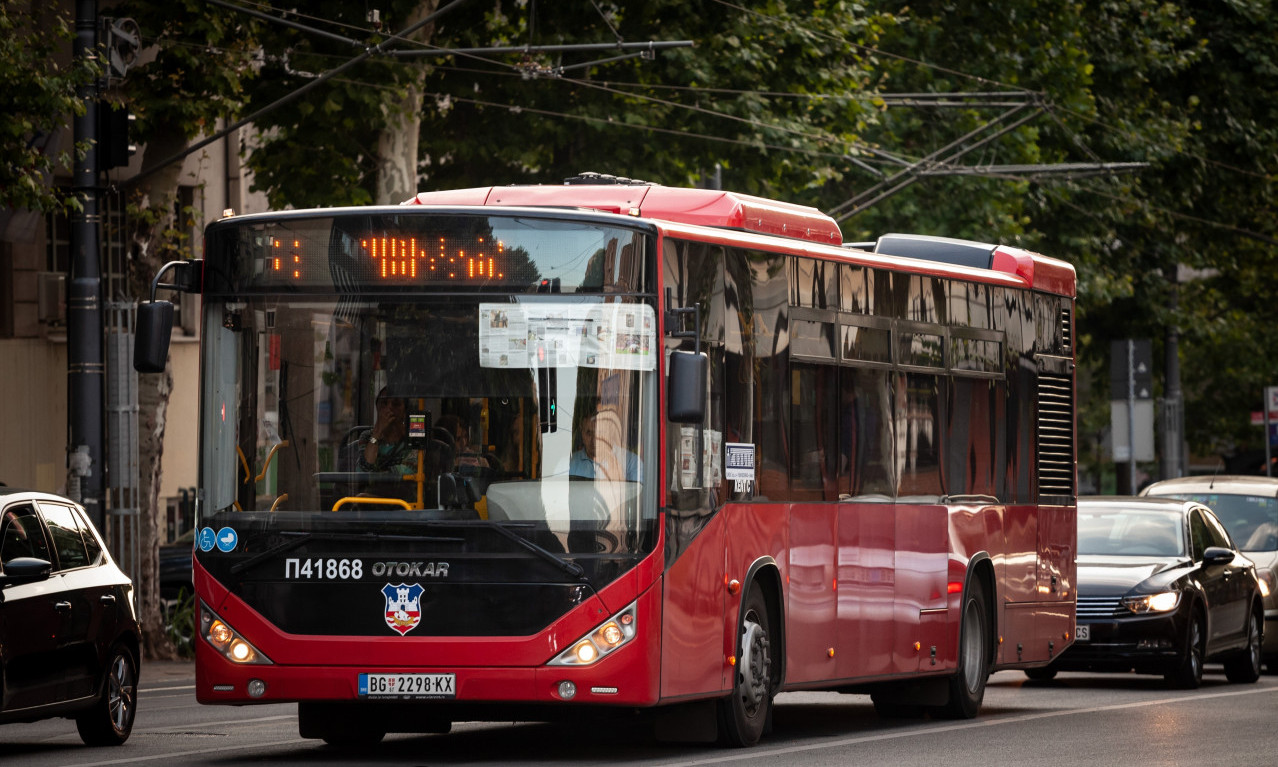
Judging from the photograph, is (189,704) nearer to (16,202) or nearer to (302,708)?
(16,202)

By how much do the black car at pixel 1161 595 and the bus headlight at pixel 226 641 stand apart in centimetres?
936

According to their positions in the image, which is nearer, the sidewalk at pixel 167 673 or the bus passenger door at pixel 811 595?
the bus passenger door at pixel 811 595

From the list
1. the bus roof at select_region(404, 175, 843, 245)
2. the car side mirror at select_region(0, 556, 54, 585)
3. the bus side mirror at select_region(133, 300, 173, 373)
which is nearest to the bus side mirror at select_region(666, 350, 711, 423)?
the bus roof at select_region(404, 175, 843, 245)

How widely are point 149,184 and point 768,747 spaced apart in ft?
45.1

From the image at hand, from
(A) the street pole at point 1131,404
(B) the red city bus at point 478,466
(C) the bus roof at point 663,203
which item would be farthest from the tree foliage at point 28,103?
Answer: (A) the street pole at point 1131,404

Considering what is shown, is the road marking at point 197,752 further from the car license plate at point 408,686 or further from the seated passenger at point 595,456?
the seated passenger at point 595,456

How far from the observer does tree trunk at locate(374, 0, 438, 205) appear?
26.9 m

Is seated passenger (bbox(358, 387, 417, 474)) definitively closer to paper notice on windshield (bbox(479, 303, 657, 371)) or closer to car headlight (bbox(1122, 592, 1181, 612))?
paper notice on windshield (bbox(479, 303, 657, 371))

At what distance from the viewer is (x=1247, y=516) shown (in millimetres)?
25672

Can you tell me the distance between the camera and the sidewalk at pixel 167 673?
21531 mm

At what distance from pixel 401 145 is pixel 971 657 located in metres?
12.5

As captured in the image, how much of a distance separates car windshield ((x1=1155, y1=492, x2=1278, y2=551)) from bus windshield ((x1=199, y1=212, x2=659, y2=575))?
48.5 ft

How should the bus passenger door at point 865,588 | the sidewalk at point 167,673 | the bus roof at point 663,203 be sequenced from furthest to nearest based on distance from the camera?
the sidewalk at point 167,673, the bus passenger door at point 865,588, the bus roof at point 663,203

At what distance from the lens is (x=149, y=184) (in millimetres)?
25203
